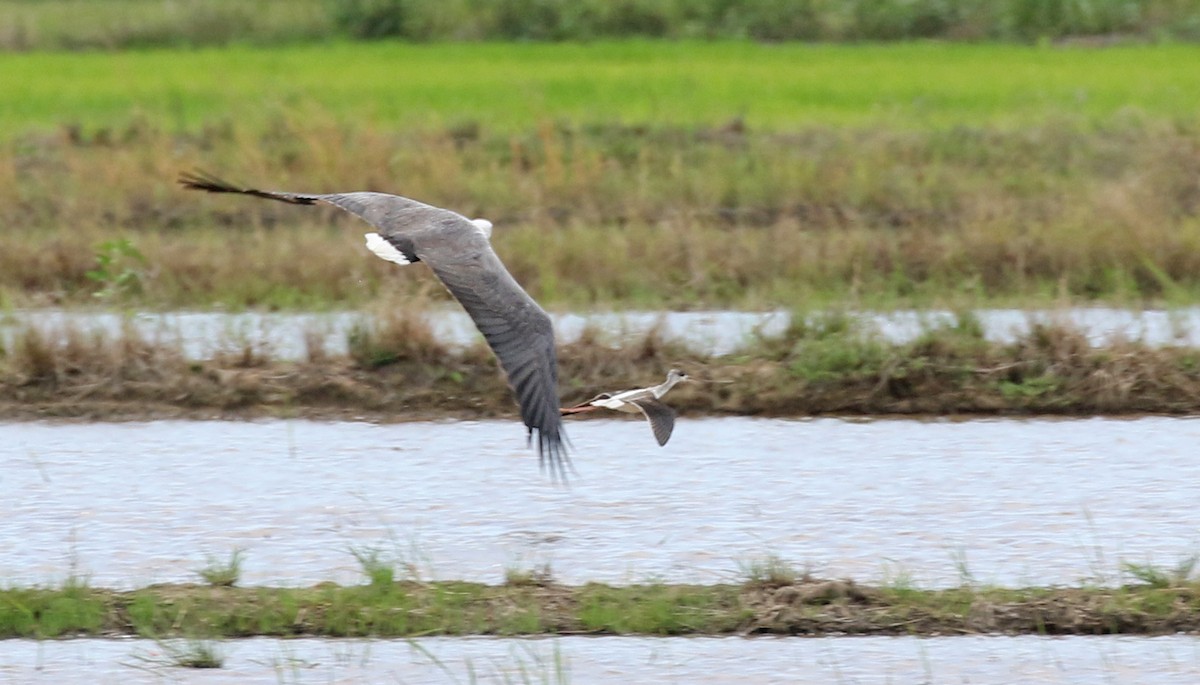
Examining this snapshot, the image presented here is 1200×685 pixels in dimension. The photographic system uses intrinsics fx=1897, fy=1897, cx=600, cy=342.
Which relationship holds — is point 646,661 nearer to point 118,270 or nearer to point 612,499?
point 612,499

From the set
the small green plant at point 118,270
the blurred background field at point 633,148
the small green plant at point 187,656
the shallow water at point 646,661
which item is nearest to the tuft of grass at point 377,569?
the shallow water at point 646,661

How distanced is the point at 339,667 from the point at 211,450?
8.02ft

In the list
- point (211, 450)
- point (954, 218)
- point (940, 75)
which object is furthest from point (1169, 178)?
point (211, 450)

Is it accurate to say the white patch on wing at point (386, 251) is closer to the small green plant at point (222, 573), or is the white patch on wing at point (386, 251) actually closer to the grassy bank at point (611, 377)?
the small green plant at point (222, 573)

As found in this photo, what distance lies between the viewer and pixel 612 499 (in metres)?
6.33

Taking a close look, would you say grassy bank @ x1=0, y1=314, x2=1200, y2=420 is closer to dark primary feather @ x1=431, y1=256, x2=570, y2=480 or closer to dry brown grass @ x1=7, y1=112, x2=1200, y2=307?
dry brown grass @ x1=7, y1=112, x2=1200, y2=307

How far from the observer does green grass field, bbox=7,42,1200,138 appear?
1359 cm

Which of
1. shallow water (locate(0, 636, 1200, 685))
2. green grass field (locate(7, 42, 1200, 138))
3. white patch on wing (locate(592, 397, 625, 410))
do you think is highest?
white patch on wing (locate(592, 397, 625, 410))

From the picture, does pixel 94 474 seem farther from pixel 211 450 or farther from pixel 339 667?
pixel 339 667

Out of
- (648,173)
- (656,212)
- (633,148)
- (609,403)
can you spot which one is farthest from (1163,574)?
(633,148)

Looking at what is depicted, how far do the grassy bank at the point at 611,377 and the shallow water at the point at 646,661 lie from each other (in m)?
2.67

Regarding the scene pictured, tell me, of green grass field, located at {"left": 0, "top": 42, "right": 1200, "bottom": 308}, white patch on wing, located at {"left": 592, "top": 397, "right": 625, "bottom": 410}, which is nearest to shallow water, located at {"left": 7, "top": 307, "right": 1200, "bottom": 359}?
green grass field, located at {"left": 0, "top": 42, "right": 1200, "bottom": 308}

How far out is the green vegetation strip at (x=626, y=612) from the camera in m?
4.98

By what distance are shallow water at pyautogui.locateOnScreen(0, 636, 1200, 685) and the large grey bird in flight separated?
0.53m
